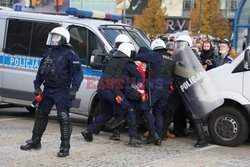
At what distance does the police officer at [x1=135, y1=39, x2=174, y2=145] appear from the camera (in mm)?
8023

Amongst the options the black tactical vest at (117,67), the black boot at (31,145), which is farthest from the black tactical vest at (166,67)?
the black boot at (31,145)

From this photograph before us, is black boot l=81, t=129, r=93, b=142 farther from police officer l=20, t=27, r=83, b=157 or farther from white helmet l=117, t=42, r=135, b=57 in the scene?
white helmet l=117, t=42, r=135, b=57

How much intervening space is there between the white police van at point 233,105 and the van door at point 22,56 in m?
3.33

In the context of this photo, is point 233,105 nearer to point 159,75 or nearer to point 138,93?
point 159,75

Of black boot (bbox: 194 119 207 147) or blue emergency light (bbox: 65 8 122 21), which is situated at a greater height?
blue emergency light (bbox: 65 8 122 21)

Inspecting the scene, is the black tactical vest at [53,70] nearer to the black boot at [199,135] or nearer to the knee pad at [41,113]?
the knee pad at [41,113]

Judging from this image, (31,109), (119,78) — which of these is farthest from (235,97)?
(31,109)

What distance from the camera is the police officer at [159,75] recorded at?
26.3ft

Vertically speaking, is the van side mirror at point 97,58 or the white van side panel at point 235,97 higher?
the van side mirror at point 97,58

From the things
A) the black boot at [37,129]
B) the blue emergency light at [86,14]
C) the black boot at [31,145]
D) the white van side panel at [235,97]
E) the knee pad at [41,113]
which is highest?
the blue emergency light at [86,14]

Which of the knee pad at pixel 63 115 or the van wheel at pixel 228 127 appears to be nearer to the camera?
the knee pad at pixel 63 115

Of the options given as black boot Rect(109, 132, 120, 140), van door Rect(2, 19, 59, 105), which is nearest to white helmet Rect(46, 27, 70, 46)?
black boot Rect(109, 132, 120, 140)

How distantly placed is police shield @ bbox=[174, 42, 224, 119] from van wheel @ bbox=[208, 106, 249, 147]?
0.22 m

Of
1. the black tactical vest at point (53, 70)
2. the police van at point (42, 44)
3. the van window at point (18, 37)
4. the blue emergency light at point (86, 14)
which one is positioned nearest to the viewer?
the black tactical vest at point (53, 70)
